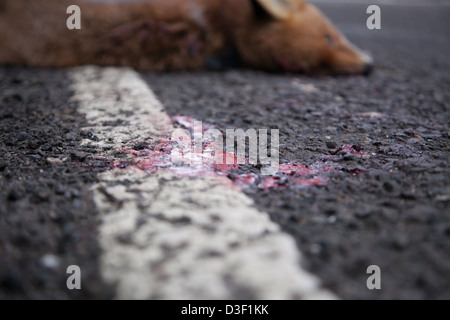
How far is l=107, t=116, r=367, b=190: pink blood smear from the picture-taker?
1377 mm

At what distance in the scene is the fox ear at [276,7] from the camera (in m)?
2.85

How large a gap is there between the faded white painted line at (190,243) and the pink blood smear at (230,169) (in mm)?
53

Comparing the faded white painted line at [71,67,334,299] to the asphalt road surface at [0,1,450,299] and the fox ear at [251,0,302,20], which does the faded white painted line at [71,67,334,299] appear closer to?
the asphalt road surface at [0,1,450,299]

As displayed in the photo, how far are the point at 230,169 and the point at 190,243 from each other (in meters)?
0.49

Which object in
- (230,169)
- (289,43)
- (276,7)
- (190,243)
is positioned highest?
(276,7)

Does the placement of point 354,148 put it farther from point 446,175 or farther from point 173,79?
point 173,79

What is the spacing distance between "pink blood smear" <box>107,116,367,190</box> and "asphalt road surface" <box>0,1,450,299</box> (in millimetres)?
11

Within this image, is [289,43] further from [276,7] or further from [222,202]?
[222,202]

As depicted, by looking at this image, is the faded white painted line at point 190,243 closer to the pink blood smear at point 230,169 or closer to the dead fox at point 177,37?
the pink blood smear at point 230,169

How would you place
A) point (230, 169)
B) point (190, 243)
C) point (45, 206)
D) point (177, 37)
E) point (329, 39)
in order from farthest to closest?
point (329, 39), point (177, 37), point (230, 169), point (45, 206), point (190, 243)

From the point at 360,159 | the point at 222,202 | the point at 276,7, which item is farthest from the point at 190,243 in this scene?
the point at 276,7

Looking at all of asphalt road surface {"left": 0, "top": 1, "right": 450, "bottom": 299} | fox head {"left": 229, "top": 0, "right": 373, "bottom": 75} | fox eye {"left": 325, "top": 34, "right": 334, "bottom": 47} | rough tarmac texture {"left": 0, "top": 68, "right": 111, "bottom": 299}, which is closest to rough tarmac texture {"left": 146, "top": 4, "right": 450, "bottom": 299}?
asphalt road surface {"left": 0, "top": 1, "right": 450, "bottom": 299}

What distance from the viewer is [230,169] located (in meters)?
1.48

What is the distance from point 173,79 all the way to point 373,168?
1.67m
